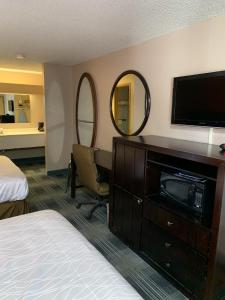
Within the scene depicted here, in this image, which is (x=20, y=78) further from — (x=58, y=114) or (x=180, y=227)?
(x=180, y=227)

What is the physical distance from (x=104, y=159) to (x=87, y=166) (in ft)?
0.96

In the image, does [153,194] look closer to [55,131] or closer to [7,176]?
[7,176]

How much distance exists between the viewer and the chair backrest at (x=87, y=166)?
269cm

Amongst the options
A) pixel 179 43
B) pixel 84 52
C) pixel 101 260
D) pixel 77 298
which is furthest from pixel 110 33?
pixel 77 298

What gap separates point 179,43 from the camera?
85.9 inches

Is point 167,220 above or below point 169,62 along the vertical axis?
below

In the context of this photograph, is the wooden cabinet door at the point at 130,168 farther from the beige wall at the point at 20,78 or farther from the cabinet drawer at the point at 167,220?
the beige wall at the point at 20,78

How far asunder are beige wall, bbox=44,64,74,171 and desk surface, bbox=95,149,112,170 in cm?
134

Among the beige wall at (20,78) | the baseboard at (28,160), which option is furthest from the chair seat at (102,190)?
the beige wall at (20,78)

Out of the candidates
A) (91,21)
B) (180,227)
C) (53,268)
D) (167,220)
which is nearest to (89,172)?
(167,220)

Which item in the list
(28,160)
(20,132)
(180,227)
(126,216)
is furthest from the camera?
(28,160)

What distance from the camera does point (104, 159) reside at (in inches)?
117

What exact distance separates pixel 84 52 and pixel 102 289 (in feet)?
10.1

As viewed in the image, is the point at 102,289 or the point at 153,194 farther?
the point at 153,194
